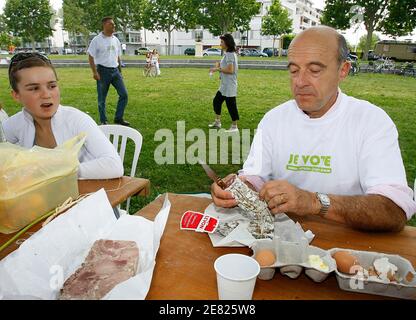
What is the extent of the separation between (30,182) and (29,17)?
57.0 m

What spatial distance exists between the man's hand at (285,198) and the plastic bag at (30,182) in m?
0.98

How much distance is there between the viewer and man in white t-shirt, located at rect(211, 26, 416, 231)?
169cm

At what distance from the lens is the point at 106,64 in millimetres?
7395

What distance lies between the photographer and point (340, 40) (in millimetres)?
1949

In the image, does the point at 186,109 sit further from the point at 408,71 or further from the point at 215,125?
the point at 408,71

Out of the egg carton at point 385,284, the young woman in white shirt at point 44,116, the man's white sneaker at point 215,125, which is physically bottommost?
the man's white sneaker at point 215,125

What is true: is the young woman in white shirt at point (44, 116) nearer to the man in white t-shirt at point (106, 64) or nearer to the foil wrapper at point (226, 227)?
the foil wrapper at point (226, 227)

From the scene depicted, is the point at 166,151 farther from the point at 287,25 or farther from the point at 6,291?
the point at 287,25

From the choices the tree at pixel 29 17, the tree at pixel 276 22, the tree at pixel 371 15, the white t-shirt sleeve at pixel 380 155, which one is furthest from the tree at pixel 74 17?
the white t-shirt sleeve at pixel 380 155

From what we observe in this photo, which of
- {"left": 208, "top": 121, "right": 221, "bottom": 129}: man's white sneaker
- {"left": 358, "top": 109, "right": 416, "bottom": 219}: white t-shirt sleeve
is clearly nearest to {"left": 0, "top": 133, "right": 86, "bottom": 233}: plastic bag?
{"left": 358, "top": 109, "right": 416, "bottom": 219}: white t-shirt sleeve

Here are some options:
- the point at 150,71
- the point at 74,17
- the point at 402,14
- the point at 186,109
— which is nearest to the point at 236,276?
the point at 186,109

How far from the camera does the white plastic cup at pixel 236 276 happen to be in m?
0.98

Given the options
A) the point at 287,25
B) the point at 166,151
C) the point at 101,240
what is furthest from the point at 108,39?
the point at 287,25

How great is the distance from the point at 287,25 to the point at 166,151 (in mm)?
49961
